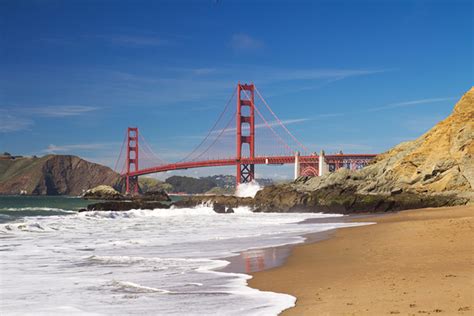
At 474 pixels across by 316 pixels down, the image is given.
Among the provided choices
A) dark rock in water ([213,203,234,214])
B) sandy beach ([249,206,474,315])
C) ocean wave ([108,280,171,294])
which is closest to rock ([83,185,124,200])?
dark rock in water ([213,203,234,214])

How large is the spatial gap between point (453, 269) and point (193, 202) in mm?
39074

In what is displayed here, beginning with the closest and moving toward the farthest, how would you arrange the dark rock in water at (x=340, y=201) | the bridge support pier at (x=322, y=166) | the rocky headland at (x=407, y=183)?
the dark rock in water at (x=340, y=201), the rocky headland at (x=407, y=183), the bridge support pier at (x=322, y=166)

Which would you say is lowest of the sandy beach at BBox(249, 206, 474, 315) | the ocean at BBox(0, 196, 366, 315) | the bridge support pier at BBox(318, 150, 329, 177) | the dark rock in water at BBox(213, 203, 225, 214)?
the ocean at BBox(0, 196, 366, 315)

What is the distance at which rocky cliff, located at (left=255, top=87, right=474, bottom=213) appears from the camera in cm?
3172

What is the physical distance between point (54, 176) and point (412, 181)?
427 feet

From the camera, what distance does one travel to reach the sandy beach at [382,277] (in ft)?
17.4

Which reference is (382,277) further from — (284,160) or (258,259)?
(284,160)

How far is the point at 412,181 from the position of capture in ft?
120

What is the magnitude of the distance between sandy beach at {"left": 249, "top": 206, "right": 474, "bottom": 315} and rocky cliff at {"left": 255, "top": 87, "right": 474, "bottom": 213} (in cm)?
2006

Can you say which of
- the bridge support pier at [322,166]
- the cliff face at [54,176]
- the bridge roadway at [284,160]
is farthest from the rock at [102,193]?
the bridge support pier at [322,166]

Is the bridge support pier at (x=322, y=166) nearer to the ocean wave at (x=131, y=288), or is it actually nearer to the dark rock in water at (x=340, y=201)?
the dark rock in water at (x=340, y=201)

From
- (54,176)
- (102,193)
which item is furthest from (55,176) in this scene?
(102,193)

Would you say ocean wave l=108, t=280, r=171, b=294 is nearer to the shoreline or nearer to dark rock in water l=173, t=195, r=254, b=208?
the shoreline

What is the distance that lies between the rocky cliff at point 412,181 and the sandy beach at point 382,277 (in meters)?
20.1
